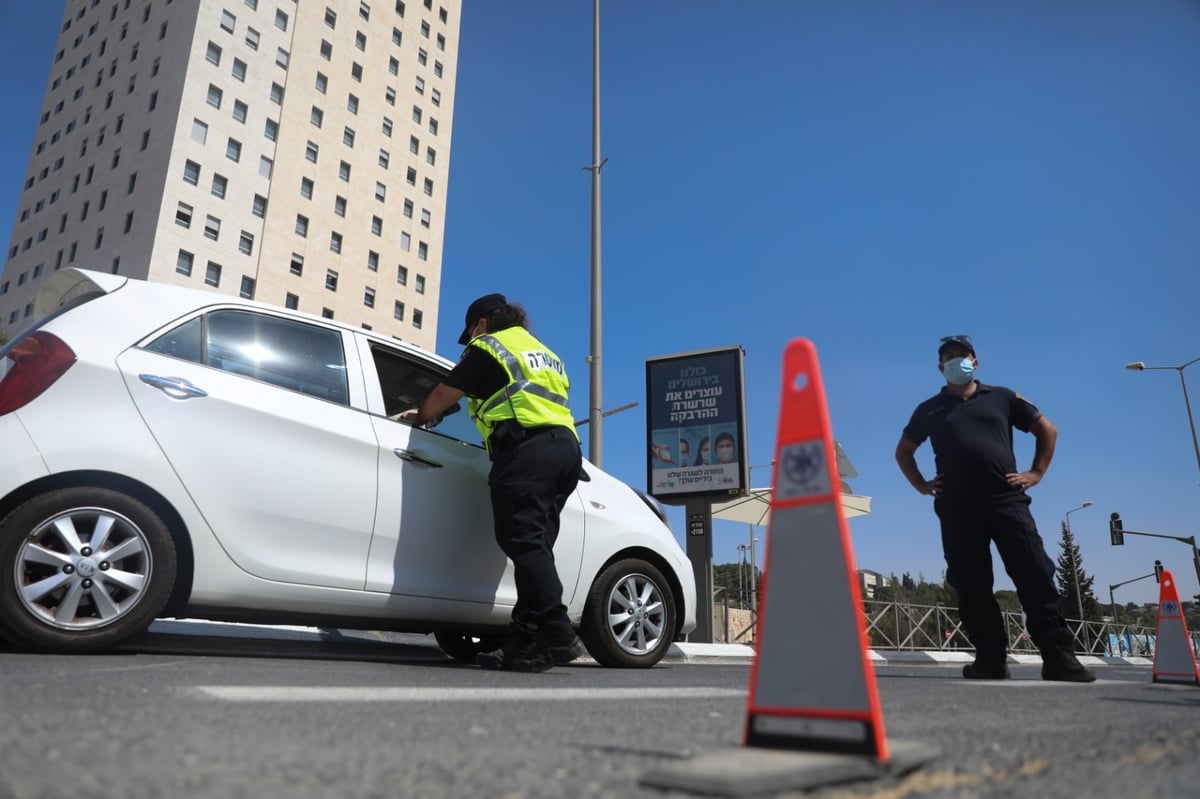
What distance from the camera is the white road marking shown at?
214 cm

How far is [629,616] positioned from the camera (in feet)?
15.6

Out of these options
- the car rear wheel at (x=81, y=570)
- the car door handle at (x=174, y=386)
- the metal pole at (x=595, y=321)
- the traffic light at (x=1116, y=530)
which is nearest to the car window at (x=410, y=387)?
the car door handle at (x=174, y=386)

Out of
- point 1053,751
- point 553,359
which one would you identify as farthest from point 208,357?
point 1053,751

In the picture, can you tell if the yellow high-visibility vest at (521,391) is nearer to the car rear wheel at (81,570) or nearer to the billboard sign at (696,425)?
the car rear wheel at (81,570)

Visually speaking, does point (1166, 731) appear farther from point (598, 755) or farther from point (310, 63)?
point (310, 63)

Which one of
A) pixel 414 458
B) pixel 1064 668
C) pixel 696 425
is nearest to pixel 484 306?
pixel 414 458

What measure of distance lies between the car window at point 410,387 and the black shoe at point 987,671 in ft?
9.79

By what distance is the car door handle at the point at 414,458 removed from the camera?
406 cm

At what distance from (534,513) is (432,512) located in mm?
556

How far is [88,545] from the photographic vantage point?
313cm

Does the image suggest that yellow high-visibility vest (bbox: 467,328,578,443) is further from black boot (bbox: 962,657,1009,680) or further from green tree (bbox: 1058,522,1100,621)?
green tree (bbox: 1058,522,1100,621)

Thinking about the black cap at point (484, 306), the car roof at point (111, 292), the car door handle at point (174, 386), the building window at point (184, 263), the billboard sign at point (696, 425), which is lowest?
the car door handle at point (174, 386)

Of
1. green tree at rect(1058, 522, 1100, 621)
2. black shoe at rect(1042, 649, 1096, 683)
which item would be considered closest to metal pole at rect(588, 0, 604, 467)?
black shoe at rect(1042, 649, 1096, 683)

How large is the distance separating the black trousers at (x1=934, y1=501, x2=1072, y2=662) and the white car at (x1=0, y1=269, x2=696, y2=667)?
6.04ft
